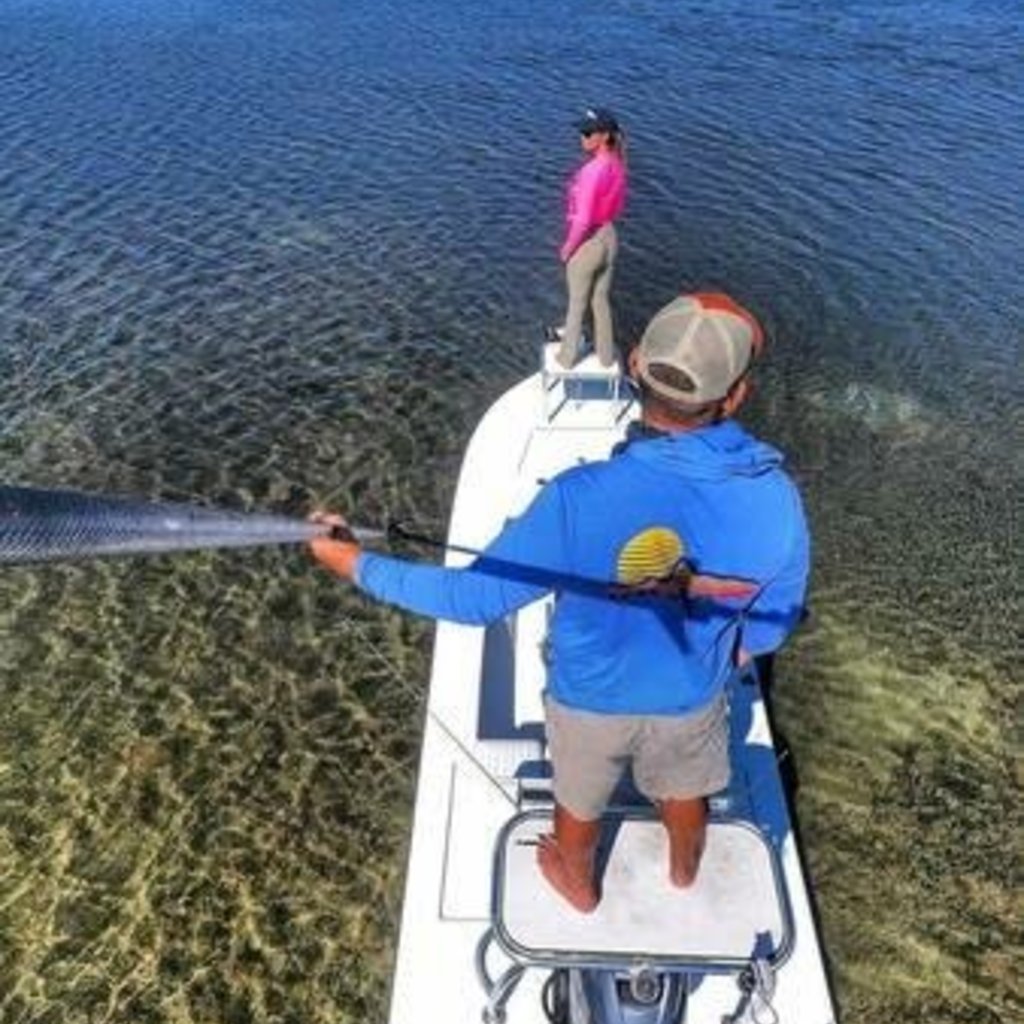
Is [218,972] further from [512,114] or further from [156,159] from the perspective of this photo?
[512,114]

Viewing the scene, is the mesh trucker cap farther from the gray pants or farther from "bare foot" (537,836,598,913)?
the gray pants

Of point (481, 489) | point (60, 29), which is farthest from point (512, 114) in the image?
point (481, 489)

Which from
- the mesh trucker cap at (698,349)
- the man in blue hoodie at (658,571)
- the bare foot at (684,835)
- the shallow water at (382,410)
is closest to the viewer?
the mesh trucker cap at (698,349)

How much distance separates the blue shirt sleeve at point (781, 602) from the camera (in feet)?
16.6

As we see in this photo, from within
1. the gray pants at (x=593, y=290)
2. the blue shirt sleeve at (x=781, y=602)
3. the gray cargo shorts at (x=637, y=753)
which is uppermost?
the blue shirt sleeve at (x=781, y=602)

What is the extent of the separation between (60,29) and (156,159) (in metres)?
11.8

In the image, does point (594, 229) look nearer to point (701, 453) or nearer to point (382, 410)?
point (382, 410)

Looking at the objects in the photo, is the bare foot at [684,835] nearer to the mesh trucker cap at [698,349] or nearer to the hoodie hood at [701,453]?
the hoodie hood at [701,453]

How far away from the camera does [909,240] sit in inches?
824

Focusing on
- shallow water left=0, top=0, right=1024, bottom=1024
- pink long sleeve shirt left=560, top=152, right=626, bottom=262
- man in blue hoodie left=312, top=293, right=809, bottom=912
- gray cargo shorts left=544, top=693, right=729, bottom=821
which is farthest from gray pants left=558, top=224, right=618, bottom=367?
gray cargo shorts left=544, top=693, right=729, bottom=821

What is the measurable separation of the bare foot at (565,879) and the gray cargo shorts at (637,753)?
516 mm

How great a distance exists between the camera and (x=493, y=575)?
189 inches

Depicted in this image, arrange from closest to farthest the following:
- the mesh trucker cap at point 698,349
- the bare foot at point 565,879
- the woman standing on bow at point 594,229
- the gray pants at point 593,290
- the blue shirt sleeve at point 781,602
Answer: the mesh trucker cap at point 698,349
the blue shirt sleeve at point 781,602
the bare foot at point 565,879
the woman standing on bow at point 594,229
the gray pants at point 593,290

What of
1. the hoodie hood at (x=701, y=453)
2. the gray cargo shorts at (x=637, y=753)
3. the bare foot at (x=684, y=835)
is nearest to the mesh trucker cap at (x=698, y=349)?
the hoodie hood at (x=701, y=453)
